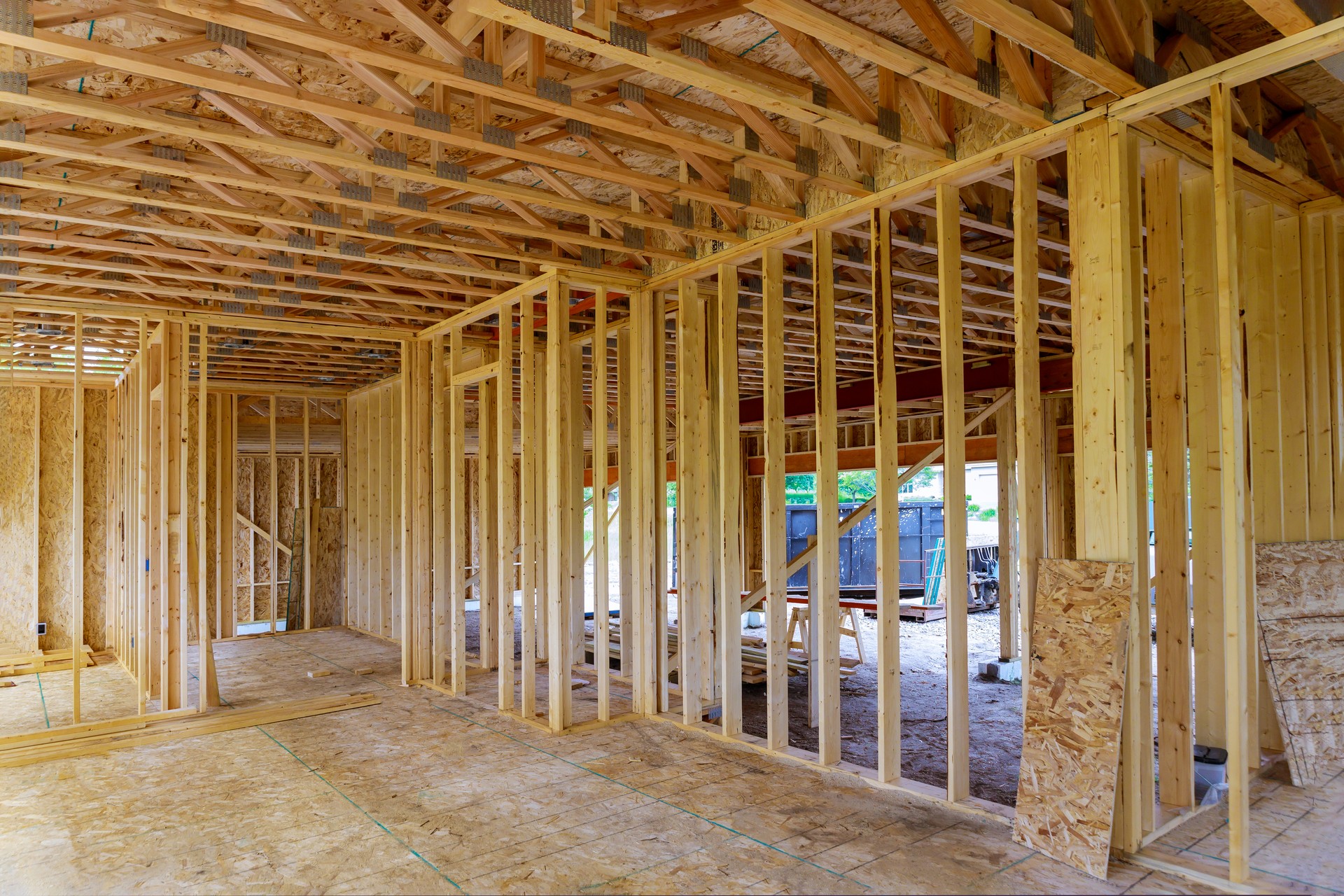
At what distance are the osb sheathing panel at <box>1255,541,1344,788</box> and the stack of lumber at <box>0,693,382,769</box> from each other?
6.47 meters

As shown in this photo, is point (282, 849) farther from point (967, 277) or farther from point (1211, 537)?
point (967, 277)

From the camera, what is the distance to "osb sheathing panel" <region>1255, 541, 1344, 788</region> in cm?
468

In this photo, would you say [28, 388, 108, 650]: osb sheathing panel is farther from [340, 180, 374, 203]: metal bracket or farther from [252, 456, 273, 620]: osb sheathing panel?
[340, 180, 374, 203]: metal bracket

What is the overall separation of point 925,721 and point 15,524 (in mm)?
10192

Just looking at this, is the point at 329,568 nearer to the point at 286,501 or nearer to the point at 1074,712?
the point at 286,501

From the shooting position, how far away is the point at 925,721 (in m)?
7.68

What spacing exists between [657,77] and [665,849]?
3935 mm

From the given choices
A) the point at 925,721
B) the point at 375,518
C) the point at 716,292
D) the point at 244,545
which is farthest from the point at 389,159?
the point at 244,545

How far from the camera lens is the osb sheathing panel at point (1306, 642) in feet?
15.4

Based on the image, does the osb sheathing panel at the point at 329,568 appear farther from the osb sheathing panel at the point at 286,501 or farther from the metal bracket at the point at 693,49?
the metal bracket at the point at 693,49

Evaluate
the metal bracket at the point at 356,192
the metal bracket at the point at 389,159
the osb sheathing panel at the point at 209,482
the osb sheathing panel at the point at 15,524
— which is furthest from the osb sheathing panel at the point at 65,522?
the metal bracket at the point at 389,159

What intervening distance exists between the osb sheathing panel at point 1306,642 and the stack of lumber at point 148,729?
6.47 m

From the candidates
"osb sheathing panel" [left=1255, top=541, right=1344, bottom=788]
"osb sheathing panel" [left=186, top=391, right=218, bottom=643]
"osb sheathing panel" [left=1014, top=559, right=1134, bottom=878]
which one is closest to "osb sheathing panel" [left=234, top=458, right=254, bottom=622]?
"osb sheathing panel" [left=186, top=391, right=218, bottom=643]

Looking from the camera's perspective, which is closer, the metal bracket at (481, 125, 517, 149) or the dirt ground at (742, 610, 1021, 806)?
the metal bracket at (481, 125, 517, 149)
